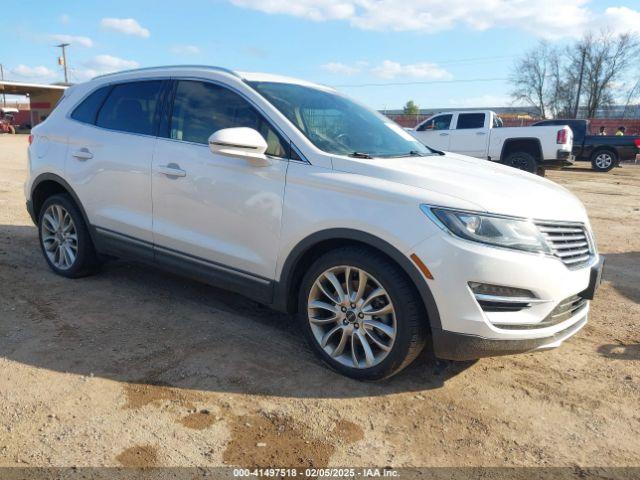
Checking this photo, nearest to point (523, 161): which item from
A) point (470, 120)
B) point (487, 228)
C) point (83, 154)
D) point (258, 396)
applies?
point (470, 120)

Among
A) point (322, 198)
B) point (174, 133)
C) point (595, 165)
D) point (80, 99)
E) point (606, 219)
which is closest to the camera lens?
point (322, 198)

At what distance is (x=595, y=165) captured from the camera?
19453mm

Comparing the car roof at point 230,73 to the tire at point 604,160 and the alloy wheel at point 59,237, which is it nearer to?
the alloy wheel at point 59,237

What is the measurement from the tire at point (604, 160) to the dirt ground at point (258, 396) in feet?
55.8

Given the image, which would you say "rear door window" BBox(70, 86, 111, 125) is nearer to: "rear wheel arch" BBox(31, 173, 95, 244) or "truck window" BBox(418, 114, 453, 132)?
"rear wheel arch" BBox(31, 173, 95, 244)

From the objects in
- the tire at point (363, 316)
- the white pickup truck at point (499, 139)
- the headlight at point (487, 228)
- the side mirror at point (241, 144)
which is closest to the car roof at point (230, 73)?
the side mirror at point (241, 144)

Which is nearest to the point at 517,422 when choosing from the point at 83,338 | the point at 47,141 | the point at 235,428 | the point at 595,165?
the point at 235,428

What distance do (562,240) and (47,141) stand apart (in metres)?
4.55

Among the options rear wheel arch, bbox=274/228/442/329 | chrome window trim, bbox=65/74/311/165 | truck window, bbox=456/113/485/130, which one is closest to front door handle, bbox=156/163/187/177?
chrome window trim, bbox=65/74/311/165

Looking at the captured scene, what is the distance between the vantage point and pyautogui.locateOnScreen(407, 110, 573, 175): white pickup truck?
1405 cm

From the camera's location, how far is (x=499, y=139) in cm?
1470

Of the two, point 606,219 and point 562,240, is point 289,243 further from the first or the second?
point 606,219

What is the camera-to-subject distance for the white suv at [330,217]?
2.86 m

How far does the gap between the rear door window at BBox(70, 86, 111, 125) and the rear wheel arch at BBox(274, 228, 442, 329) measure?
101 inches
